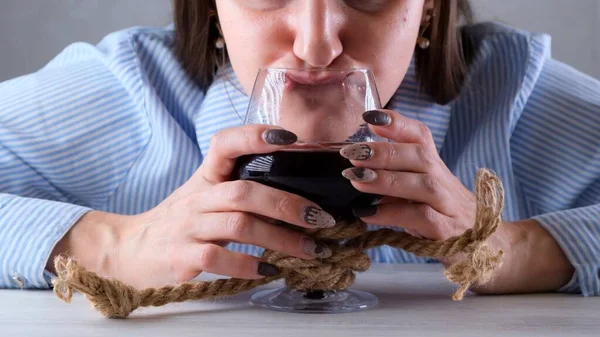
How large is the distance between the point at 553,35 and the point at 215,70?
1205 millimetres

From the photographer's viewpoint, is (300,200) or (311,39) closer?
(300,200)

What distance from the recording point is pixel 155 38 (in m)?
1.59

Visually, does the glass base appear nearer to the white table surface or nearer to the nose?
the white table surface

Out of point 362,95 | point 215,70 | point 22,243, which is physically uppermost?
point 215,70

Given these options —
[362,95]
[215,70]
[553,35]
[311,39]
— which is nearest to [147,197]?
[215,70]

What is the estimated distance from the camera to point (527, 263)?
3.39ft

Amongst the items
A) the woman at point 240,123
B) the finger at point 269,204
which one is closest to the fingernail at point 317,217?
the finger at point 269,204

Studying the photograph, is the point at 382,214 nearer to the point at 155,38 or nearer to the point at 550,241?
the point at 550,241

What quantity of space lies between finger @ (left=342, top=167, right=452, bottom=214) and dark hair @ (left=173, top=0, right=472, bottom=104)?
22.1 inches

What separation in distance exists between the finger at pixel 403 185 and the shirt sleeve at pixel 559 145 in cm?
54

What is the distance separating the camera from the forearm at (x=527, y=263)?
1010 millimetres

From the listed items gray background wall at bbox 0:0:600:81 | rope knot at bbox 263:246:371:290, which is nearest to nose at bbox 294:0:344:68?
rope knot at bbox 263:246:371:290

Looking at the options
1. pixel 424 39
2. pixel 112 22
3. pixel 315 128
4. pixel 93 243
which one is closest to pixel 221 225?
pixel 315 128

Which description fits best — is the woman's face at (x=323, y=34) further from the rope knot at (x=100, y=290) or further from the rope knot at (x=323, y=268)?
the rope knot at (x=100, y=290)
